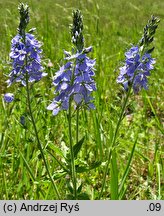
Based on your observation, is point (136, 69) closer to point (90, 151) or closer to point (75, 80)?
point (75, 80)

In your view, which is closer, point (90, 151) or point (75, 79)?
point (75, 79)

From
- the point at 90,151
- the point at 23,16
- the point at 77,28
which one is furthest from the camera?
the point at 90,151

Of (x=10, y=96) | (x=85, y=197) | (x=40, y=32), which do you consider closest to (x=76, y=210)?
(x=85, y=197)

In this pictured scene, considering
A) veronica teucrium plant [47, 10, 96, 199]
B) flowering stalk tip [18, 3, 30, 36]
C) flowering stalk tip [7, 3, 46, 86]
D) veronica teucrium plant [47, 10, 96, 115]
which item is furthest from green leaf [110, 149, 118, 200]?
flowering stalk tip [18, 3, 30, 36]

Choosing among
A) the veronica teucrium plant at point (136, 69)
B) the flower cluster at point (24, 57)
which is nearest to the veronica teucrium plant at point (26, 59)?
the flower cluster at point (24, 57)

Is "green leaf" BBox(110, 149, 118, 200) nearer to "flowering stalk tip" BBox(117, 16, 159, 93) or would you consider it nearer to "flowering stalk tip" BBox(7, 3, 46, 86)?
"flowering stalk tip" BBox(117, 16, 159, 93)

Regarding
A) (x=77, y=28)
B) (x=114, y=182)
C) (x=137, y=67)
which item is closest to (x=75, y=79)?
(x=77, y=28)
